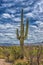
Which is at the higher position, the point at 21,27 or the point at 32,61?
the point at 21,27

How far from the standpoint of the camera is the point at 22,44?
76.0 feet

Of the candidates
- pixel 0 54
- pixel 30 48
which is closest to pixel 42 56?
pixel 30 48

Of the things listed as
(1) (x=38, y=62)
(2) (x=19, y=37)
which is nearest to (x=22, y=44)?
(2) (x=19, y=37)

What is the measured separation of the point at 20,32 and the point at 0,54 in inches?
269

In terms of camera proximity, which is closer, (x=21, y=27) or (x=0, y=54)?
(x=21, y=27)

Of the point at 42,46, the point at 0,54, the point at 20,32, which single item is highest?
the point at 20,32

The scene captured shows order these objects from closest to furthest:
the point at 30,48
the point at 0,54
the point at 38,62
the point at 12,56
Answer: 1. the point at 38,62
2. the point at 30,48
3. the point at 12,56
4. the point at 0,54

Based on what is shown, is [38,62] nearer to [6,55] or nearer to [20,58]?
[20,58]

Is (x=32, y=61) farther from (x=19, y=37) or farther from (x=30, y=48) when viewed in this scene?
(x=19, y=37)

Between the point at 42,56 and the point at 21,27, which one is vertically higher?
the point at 21,27

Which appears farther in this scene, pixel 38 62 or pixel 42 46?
pixel 42 46

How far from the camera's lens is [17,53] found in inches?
960

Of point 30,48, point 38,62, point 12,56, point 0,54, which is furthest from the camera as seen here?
point 0,54

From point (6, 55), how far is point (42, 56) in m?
7.33
